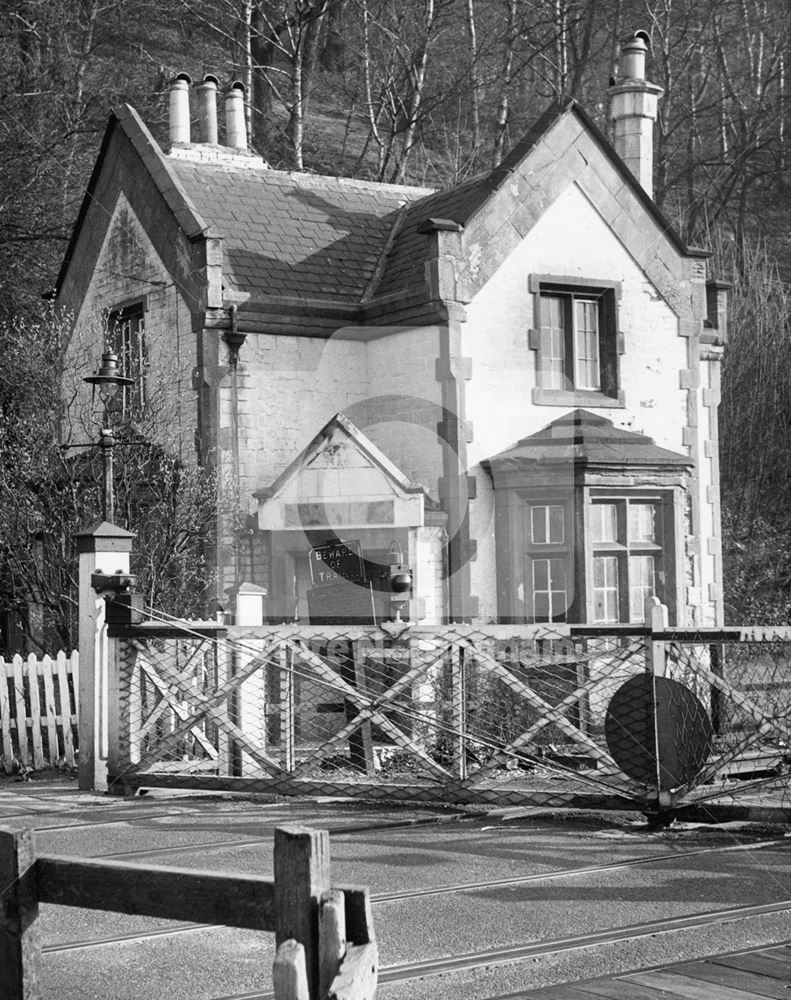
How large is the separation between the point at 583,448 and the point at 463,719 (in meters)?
7.99

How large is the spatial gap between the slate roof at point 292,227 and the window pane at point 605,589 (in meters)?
4.82

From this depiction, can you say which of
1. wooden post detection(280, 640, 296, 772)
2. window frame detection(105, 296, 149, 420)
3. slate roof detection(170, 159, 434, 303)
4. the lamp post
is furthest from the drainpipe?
wooden post detection(280, 640, 296, 772)

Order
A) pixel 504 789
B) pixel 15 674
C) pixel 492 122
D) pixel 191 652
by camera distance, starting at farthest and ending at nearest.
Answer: pixel 492 122, pixel 15 674, pixel 191 652, pixel 504 789

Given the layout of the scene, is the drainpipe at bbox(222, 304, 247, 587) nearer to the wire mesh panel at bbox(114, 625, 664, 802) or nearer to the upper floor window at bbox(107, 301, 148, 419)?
the upper floor window at bbox(107, 301, 148, 419)

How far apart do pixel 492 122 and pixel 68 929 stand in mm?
35052

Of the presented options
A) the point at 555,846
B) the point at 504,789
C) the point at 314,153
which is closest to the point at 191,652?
the point at 504,789

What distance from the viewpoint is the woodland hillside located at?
2902 cm

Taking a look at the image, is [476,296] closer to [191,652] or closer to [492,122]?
[191,652]

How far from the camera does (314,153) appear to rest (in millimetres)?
40875

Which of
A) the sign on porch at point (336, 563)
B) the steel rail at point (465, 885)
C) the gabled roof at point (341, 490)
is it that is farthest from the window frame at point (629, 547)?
the steel rail at point (465, 885)

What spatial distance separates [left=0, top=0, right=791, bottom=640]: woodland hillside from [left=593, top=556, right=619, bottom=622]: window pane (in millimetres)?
8595

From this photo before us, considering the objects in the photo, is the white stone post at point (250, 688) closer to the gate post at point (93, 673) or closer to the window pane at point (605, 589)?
the gate post at point (93, 673)

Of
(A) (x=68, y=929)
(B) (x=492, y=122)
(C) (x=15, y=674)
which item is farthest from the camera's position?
(B) (x=492, y=122)

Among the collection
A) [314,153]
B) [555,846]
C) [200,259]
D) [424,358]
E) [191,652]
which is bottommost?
[555,846]
